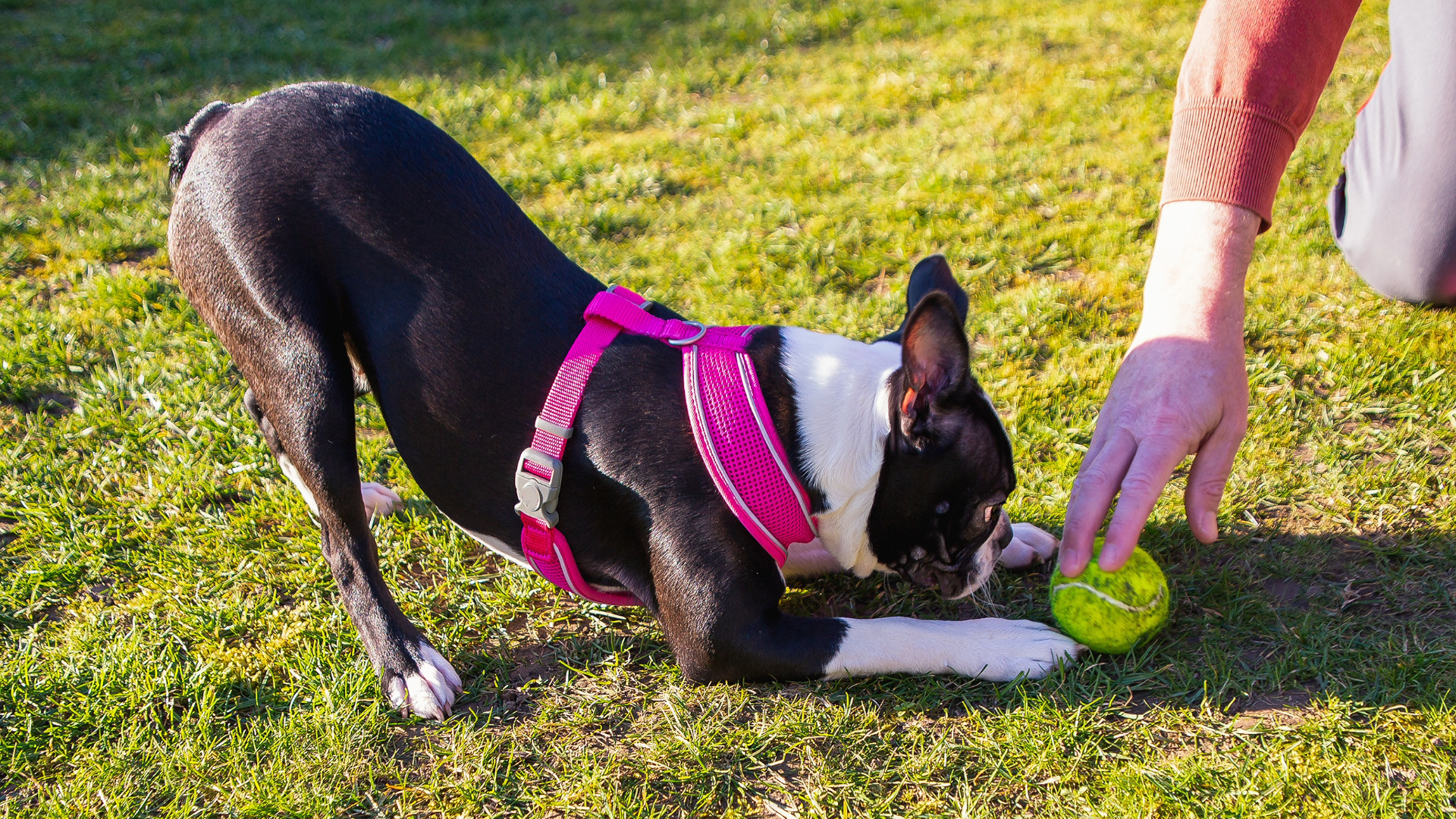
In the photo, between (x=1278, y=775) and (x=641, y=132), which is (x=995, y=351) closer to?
(x=1278, y=775)

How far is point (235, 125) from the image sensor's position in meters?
2.80

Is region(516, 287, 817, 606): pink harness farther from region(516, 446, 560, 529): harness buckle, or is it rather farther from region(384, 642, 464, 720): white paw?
region(384, 642, 464, 720): white paw

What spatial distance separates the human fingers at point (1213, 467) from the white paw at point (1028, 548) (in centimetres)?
47

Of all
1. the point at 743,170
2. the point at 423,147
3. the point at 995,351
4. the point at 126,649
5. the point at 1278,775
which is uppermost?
the point at 423,147

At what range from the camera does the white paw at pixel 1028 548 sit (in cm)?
292

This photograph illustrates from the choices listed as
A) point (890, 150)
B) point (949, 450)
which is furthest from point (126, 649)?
point (890, 150)

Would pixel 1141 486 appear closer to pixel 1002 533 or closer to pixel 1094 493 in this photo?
pixel 1094 493

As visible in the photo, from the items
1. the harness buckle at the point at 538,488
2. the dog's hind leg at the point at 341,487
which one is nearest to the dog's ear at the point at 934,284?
the harness buckle at the point at 538,488

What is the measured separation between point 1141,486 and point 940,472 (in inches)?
18.8

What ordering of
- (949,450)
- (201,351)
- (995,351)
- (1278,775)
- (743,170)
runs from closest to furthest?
(1278,775), (949,450), (995,351), (201,351), (743,170)

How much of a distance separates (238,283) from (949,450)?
6.40 feet

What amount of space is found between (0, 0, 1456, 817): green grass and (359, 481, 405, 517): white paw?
0.24 ft

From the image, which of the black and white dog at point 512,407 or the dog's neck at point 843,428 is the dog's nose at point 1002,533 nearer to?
the black and white dog at point 512,407

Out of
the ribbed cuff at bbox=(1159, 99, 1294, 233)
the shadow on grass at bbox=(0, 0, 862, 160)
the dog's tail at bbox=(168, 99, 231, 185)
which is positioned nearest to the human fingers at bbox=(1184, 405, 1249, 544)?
the ribbed cuff at bbox=(1159, 99, 1294, 233)
